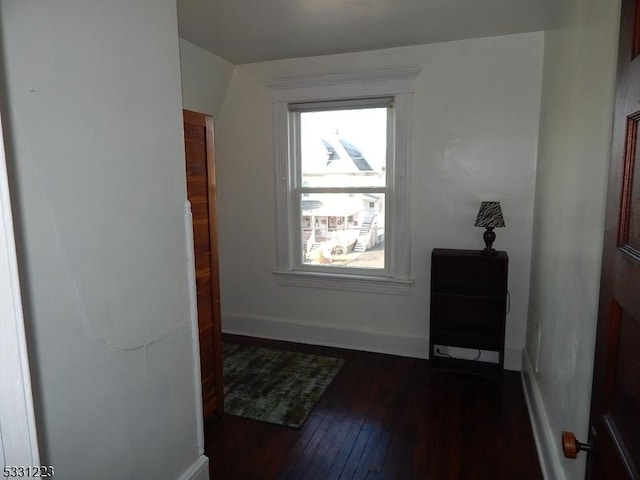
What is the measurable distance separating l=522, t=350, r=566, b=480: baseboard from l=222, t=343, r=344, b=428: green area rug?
51.3 inches

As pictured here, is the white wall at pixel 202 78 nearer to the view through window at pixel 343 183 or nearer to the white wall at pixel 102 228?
the view through window at pixel 343 183

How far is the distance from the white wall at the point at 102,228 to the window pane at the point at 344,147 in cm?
194

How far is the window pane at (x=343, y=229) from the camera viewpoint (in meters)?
3.54

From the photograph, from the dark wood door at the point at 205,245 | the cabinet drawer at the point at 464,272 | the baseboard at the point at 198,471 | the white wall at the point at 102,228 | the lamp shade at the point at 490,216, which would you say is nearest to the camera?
the white wall at the point at 102,228

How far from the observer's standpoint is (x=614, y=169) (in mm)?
960

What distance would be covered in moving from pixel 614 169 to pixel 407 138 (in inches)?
93.8

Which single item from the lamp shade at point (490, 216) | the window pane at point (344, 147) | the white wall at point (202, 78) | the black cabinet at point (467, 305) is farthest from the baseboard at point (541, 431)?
the white wall at point (202, 78)

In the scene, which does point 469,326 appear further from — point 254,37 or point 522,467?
point 254,37

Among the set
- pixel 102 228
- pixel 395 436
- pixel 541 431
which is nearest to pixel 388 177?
pixel 395 436

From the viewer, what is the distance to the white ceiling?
8.02ft

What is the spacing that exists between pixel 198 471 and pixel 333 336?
6.26ft

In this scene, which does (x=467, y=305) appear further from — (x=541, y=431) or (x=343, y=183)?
(x=343, y=183)

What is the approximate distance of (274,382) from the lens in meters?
3.04

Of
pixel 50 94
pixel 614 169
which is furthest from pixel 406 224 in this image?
pixel 50 94
